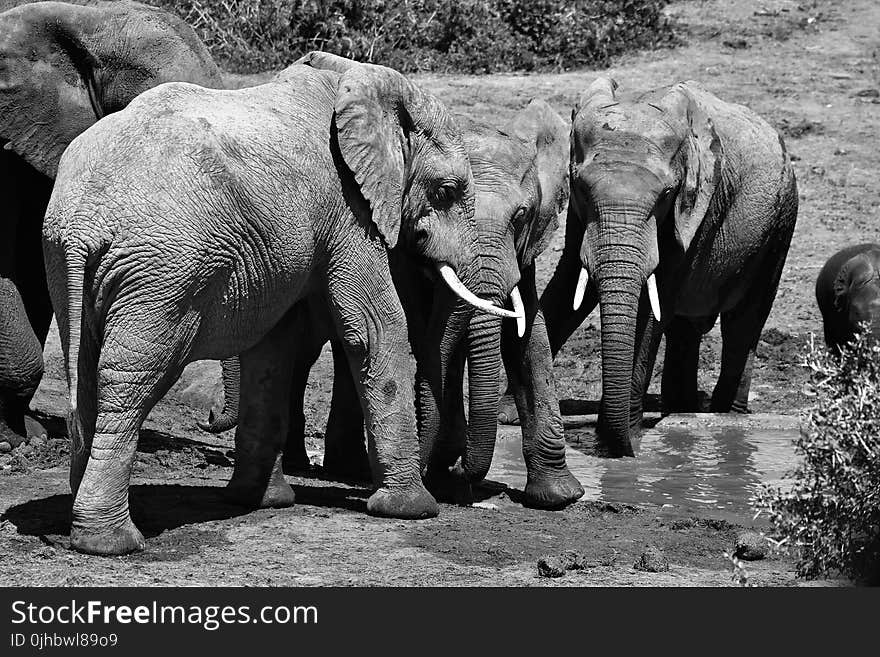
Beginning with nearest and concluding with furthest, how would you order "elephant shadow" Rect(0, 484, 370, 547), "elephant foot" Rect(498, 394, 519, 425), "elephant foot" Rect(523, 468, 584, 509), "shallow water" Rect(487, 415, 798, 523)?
"elephant shadow" Rect(0, 484, 370, 547)
"elephant foot" Rect(523, 468, 584, 509)
"shallow water" Rect(487, 415, 798, 523)
"elephant foot" Rect(498, 394, 519, 425)

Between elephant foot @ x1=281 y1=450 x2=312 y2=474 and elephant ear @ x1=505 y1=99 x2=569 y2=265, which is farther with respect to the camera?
A: elephant foot @ x1=281 y1=450 x2=312 y2=474

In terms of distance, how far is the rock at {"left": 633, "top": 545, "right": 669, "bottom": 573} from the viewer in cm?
619

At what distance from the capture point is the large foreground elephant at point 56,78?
818 centimetres

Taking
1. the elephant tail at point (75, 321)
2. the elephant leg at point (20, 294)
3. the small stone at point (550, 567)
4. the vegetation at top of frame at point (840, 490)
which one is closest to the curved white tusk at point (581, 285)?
the elephant leg at point (20, 294)

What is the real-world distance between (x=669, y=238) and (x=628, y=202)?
0.86 m

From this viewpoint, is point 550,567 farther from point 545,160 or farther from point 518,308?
point 545,160

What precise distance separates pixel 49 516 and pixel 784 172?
608 cm

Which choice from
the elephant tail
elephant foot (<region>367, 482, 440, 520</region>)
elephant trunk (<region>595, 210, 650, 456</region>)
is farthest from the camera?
elephant trunk (<region>595, 210, 650, 456</region>)

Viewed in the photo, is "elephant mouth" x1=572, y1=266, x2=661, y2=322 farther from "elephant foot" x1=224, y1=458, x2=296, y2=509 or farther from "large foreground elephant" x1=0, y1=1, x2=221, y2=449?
"elephant foot" x1=224, y1=458, x2=296, y2=509

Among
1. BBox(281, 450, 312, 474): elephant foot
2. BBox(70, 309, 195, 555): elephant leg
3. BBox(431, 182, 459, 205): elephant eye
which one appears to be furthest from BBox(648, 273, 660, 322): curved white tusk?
BBox(70, 309, 195, 555): elephant leg

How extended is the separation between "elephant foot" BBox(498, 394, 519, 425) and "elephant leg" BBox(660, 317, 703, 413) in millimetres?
1298

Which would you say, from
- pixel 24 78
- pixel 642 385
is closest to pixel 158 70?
pixel 24 78

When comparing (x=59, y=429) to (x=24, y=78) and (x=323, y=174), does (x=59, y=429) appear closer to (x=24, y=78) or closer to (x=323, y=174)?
(x=24, y=78)

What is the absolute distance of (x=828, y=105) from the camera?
16672 millimetres
